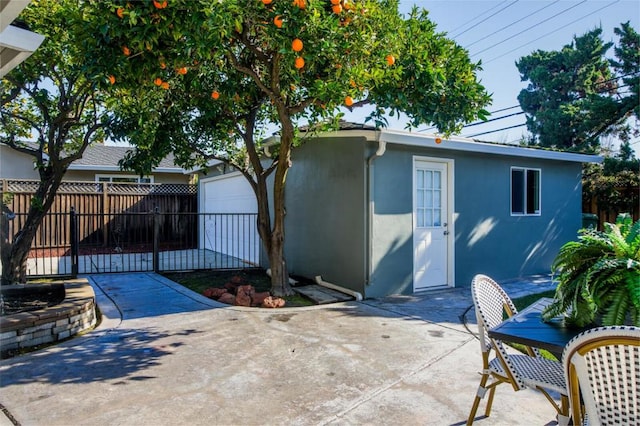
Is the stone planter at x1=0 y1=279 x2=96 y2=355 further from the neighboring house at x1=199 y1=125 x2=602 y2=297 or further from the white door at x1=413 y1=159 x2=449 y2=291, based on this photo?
the white door at x1=413 y1=159 x2=449 y2=291

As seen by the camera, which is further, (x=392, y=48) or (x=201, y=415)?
(x=392, y=48)

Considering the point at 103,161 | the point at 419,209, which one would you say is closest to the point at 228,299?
the point at 419,209

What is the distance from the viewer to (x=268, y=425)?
9.50 ft

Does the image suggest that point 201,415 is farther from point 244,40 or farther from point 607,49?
point 607,49

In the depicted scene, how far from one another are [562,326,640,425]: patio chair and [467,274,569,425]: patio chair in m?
0.64

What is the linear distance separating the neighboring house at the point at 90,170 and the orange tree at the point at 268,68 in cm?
826

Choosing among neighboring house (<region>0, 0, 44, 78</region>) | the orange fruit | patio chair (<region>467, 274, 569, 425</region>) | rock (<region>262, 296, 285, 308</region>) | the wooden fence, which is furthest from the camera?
the wooden fence

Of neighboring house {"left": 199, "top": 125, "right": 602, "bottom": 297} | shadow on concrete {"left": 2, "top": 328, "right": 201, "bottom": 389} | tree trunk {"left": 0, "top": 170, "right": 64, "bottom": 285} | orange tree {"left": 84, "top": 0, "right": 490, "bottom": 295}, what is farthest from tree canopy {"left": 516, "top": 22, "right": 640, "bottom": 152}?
tree trunk {"left": 0, "top": 170, "right": 64, "bottom": 285}

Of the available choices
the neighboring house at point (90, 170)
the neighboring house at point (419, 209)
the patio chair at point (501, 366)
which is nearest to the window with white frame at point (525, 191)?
the neighboring house at point (419, 209)

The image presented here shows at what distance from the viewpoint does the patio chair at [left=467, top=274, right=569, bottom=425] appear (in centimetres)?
253

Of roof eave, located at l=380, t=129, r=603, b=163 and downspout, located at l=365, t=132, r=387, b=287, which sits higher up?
roof eave, located at l=380, t=129, r=603, b=163

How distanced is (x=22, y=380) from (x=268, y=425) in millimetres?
2387

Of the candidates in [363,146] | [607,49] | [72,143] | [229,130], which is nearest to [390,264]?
[363,146]

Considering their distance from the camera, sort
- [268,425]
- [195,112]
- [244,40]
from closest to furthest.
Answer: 1. [268,425]
2. [244,40]
3. [195,112]
